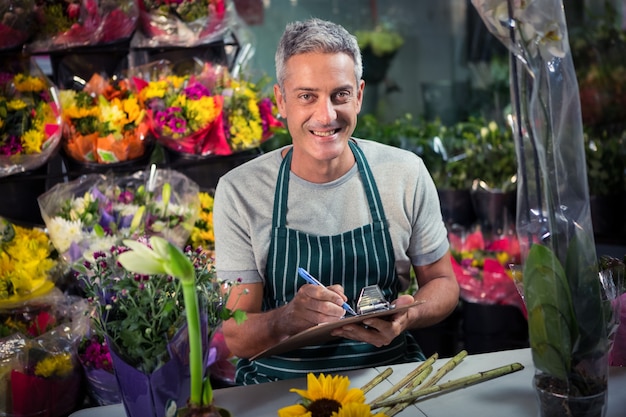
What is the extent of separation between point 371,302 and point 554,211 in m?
0.73

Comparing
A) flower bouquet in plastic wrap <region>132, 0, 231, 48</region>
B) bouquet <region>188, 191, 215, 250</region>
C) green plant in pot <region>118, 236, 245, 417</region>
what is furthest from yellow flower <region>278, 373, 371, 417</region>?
flower bouquet in plastic wrap <region>132, 0, 231, 48</region>

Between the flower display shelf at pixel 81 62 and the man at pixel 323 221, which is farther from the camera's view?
the flower display shelf at pixel 81 62

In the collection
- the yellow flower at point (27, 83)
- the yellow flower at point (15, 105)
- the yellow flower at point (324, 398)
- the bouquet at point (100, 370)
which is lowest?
the bouquet at point (100, 370)

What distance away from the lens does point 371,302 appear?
202cm

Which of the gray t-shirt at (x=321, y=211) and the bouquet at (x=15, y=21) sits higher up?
the bouquet at (x=15, y=21)

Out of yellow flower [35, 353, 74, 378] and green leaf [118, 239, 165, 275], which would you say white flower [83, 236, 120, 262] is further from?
green leaf [118, 239, 165, 275]

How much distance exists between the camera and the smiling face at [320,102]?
2.21m

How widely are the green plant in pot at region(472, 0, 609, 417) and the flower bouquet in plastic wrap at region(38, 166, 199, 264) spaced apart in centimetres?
190

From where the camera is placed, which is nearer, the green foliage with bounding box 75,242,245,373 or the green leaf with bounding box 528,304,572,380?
the green leaf with bounding box 528,304,572,380

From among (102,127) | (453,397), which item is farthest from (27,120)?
(453,397)

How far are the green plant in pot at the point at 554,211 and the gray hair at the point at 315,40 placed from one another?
0.87 meters

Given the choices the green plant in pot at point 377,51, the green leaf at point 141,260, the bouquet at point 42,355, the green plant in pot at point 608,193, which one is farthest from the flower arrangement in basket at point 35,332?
the green plant in pot at point 377,51

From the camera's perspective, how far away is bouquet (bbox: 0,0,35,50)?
3184 millimetres

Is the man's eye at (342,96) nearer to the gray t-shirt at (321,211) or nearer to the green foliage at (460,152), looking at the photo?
the gray t-shirt at (321,211)
